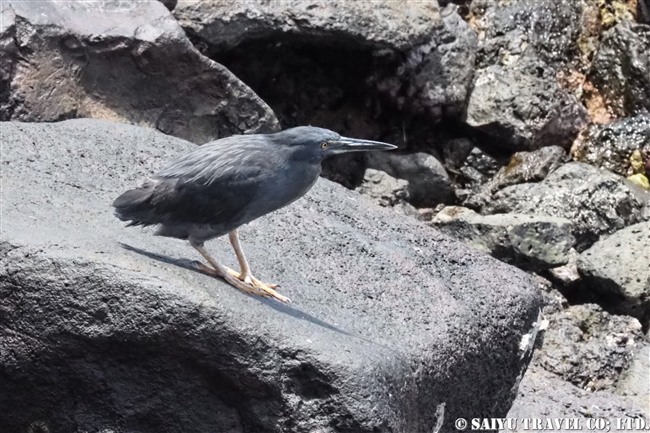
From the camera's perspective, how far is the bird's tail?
445 centimetres

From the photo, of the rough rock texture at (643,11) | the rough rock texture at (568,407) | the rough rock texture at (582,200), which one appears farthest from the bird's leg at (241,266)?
the rough rock texture at (643,11)

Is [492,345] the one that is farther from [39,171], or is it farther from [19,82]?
Answer: [19,82]

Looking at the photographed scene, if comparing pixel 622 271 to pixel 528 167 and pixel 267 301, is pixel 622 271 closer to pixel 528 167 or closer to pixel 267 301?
pixel 528 167

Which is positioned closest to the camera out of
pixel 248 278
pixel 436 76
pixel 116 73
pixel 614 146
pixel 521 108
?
pixel 248 278

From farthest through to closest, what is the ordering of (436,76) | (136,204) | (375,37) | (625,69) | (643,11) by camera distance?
(643,11) → (625,69) → (436,76) → (375,37) → (136,204)

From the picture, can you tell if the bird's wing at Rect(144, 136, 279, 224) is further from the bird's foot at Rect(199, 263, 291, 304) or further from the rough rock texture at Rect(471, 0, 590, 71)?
the rough rock texture at Rect(471, 0, 590, 71)

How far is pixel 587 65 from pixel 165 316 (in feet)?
26.0

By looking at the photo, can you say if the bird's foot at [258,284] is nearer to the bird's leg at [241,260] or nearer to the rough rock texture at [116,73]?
the bird's leg at [241,260]

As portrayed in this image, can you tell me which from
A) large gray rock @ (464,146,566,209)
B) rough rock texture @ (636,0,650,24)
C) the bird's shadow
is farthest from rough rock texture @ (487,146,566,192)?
the bird's shadow

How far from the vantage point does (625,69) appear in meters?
10.4

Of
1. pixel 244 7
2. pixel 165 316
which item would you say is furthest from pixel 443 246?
pixel 244 7

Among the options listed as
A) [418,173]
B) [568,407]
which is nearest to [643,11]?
[418,173]

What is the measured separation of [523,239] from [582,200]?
1145 millimetres

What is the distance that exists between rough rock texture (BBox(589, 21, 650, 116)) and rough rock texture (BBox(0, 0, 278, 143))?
448cm
